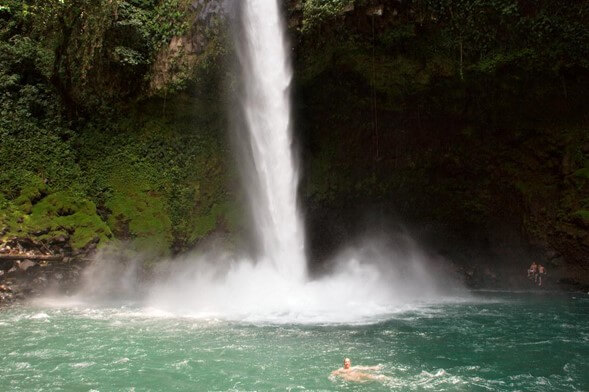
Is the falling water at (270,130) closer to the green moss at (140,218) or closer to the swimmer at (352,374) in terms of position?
the green moss at (140,218)

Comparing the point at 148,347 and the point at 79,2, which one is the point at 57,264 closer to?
the point at 148,347

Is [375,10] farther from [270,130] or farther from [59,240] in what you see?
[59,240]

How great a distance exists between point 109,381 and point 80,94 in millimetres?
14010

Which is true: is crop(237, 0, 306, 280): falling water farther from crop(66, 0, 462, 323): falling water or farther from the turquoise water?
the turquoise water

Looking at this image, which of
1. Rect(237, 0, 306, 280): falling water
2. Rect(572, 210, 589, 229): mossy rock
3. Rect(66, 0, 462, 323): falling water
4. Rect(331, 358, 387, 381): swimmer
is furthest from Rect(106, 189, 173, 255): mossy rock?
Rect(572, 210, 589, 229): mossy rock

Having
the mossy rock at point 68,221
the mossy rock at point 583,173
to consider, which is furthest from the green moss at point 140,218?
the mossy rock at point 583,173

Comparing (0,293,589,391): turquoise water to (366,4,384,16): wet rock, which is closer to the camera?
(0,293,589,391): turquoise water

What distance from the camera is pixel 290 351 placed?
10.4 meters

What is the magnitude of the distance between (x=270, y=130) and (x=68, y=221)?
7.68m

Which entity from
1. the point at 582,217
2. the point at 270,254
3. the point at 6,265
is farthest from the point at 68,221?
the point at 582,217

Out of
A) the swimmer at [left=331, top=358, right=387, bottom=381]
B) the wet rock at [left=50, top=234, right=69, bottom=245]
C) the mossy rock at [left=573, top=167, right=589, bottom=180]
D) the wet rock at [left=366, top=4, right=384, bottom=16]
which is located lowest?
the swimmer at [left=331, top=358, right=387, bottom=381]

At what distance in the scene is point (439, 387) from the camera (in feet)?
27.4

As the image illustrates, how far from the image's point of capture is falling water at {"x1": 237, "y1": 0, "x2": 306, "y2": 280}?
1817 cm

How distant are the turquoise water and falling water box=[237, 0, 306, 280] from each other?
5.32 m
